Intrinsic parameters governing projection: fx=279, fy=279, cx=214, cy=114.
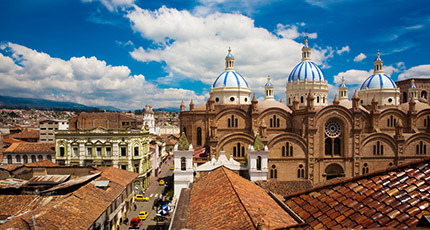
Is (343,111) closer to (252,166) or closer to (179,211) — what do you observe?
(252,166)

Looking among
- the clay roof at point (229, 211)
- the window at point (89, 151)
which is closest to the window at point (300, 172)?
the clay roof at point (229, 211)

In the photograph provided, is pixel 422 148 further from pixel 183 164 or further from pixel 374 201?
pixel 374 201

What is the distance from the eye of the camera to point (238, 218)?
10.4m

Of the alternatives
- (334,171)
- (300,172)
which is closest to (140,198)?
(300,172)

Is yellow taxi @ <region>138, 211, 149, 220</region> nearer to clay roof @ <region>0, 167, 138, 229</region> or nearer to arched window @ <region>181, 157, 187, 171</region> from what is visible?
clay roof @ <region>0, 167, 138, 229</region>

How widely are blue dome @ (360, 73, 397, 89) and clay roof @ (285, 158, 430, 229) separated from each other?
4640 centimetres

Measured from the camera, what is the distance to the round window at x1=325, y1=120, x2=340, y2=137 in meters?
33.8

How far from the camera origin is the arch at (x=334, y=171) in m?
33.5

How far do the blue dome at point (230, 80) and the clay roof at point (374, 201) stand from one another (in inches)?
1344

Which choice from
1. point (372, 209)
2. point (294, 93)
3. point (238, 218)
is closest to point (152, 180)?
point (294, 93)

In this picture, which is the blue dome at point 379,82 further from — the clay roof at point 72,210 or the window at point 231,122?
the clay roof at point 72,210

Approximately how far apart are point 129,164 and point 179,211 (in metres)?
22.8

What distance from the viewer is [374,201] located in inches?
229

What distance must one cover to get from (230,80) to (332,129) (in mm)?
15474
